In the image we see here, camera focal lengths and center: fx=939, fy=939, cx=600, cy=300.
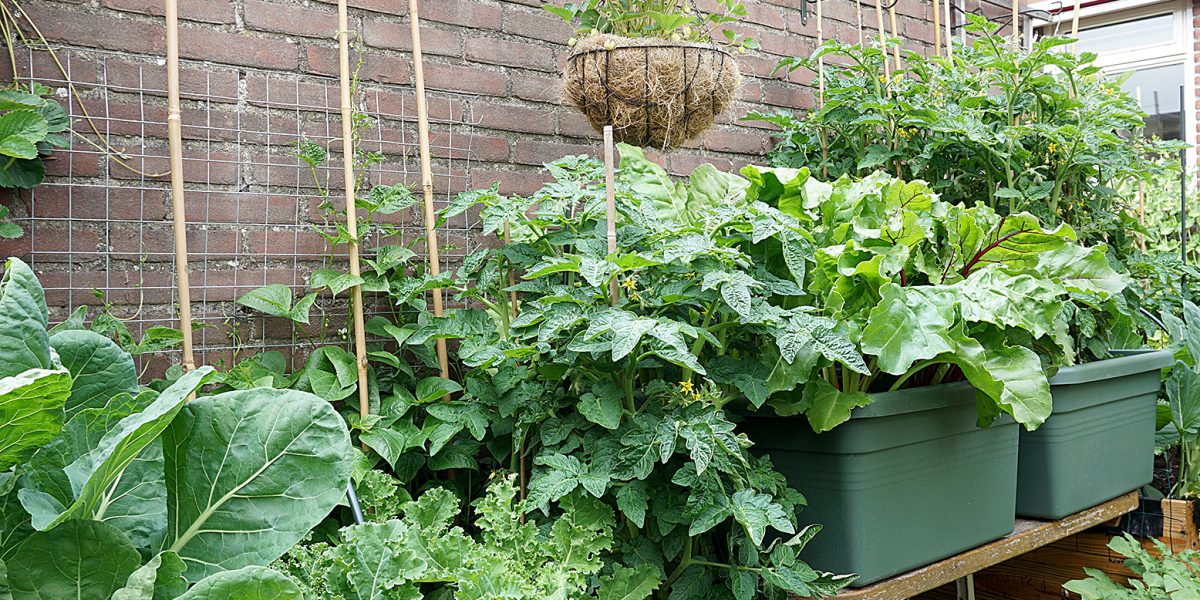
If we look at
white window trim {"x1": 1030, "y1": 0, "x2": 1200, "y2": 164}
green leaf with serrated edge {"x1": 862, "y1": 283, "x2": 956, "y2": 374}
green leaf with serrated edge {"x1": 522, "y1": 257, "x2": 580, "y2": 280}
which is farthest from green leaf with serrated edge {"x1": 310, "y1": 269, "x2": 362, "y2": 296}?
white window trim {"x1": 1030, "y1": 0, "x2": 1200, "y2": 164}

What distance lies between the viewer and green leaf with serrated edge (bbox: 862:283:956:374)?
4.29 ft

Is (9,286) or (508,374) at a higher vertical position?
(9,286)

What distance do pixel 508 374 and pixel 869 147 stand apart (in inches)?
48.9

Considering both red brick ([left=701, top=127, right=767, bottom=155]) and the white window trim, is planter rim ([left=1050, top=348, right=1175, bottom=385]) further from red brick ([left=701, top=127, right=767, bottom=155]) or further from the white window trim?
the white window trim

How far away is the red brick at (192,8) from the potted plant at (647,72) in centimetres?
61

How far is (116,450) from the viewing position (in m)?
0.60

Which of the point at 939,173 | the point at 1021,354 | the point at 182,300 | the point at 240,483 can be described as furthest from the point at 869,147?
the point at 240,483

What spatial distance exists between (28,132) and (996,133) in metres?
1.85

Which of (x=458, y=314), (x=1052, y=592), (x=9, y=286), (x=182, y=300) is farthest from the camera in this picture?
(x=1052, y=592)

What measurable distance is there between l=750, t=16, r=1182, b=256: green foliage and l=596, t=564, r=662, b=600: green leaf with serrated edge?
4.05 ft

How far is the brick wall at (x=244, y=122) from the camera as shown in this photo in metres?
1.52

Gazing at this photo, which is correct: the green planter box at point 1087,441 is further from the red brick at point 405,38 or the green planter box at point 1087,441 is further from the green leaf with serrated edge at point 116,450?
the green leaf with serrated edge at point 116,450

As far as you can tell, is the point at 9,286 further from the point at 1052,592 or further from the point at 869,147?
the point at 1052,592

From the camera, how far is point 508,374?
146 centimetres
